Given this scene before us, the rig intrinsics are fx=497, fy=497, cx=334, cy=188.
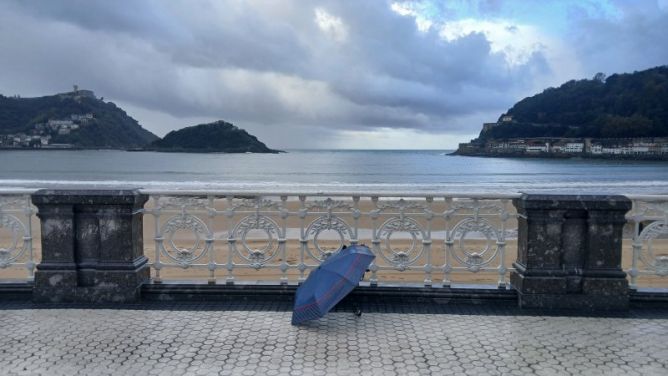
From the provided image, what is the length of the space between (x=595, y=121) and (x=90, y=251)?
98151 mm

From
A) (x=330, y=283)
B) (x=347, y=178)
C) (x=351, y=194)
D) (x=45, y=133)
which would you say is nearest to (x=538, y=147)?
(x=347, y=178)

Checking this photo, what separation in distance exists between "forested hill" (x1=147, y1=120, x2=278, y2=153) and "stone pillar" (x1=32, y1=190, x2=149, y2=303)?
123 metres

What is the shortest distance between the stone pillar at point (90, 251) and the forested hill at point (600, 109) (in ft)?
298

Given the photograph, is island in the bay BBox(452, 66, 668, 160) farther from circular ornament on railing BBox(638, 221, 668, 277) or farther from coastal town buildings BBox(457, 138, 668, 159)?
circular ornament on railing BBox(638, 221, 668, 277)

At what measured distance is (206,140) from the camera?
126 metres

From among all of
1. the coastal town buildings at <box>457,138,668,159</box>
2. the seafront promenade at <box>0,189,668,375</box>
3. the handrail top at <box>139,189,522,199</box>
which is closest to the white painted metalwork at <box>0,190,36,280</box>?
the seafront promenade at <box>0,189,668,375</box>

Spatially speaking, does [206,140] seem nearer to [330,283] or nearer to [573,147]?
[573,147]

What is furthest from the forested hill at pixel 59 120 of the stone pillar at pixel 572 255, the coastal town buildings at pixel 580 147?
the stone pillar at pixel 572 255

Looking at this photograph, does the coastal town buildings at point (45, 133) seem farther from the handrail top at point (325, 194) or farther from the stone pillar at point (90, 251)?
the handrail top at point (325, 194)

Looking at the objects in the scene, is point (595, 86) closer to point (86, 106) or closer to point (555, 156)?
point (555, 156)

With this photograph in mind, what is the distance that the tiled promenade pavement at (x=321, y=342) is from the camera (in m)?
3.49

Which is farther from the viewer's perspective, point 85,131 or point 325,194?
point 85,131

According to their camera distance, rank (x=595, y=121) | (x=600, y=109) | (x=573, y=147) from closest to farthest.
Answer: (x=595, y=121) → (x=600, y=109) → (x=573, y=147)

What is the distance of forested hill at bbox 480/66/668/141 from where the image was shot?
81.4 metres
